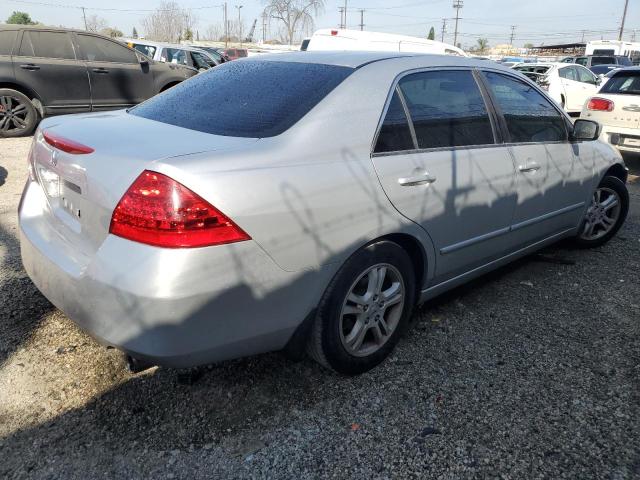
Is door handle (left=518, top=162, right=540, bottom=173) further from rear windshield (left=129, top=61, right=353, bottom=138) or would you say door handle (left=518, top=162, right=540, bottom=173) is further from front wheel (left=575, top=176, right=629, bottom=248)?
rear windshield (left=129, top=61, right=353, bottom=138)

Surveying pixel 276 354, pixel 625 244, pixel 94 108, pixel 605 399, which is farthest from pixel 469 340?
pixel 94 108

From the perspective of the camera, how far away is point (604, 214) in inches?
180

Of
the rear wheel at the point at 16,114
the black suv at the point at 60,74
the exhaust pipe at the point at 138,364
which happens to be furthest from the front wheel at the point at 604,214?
the rear wheel at the point at 16,114

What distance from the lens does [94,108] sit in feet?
30.9

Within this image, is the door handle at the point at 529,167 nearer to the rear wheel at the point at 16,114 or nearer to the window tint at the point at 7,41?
the rear wheel at the point at 16,114

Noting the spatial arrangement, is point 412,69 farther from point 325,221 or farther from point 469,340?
point 469,340

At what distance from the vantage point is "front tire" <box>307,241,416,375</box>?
7.86 ft

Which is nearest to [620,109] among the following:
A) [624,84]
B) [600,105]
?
[600,105]

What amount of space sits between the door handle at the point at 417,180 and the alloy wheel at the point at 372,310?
1.32ft

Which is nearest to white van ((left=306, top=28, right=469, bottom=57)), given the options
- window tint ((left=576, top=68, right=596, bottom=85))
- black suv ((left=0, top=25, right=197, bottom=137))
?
black suv ((left=0, top=25, right=197, bottom=137))

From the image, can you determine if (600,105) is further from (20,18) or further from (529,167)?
(20,18)

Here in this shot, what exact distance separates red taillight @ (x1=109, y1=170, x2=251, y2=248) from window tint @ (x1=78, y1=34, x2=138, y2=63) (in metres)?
8.62

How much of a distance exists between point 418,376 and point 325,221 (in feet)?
3.37

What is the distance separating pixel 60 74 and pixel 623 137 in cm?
888
